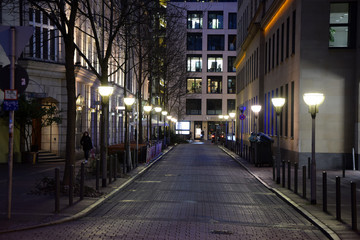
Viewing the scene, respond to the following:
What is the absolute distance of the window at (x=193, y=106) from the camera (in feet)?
332

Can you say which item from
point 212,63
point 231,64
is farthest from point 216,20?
point 231,64

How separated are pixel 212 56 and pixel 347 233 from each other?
3630 inches

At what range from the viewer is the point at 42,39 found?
30.7 m

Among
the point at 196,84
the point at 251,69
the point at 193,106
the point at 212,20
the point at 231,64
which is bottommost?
the point at 193,106

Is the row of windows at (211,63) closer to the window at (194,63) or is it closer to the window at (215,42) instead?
the window at (194,63)

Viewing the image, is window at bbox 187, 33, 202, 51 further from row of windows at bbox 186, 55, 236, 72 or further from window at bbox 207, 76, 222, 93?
window at bbox 207, 76, 222, 93

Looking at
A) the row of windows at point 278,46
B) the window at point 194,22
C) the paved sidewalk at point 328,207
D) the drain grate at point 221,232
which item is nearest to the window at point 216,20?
the window at point 194,22

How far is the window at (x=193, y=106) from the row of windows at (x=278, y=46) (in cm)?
5860

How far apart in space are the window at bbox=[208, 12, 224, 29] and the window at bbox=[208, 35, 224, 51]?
1.82 meters

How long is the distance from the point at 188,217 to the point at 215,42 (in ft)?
298

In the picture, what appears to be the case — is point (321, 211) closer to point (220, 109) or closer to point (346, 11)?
point (346, 11)

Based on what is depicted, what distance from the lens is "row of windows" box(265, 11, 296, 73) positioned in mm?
30531

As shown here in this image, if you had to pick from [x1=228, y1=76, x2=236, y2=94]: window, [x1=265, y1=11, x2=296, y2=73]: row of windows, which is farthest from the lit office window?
[x1=228, y1=76, x2=236, y2=94]: window

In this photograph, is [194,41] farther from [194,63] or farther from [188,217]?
[188,217]
